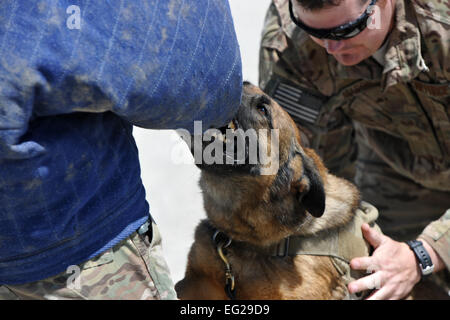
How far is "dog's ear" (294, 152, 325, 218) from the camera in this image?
286 centimetres

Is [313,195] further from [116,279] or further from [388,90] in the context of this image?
[116,279]

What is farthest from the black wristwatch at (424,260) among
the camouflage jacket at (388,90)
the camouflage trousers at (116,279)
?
the camouflage trousers at (116,279)

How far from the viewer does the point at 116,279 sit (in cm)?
190

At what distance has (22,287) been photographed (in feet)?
5.95

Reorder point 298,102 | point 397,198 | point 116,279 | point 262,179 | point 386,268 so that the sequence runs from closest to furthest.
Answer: point 116,279 < point 262,179 < point 386,268 < point 298,102 < point 397,198

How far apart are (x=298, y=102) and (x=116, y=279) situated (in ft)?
6.95

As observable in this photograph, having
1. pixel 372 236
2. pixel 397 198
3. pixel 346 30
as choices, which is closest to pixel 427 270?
pixel 372 236

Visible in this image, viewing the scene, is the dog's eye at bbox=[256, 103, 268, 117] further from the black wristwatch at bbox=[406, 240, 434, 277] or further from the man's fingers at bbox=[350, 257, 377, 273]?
the black wristwatch at bbox=[406, 240, 434, 277]

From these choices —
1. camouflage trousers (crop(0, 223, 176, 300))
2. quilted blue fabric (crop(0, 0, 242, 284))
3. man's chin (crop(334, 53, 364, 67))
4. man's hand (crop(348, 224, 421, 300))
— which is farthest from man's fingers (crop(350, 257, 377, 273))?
quilted blue fabric (crop(0, 0, 242, 284))

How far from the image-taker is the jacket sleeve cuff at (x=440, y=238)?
10.5 feet

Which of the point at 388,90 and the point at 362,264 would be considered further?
the point at 388,90

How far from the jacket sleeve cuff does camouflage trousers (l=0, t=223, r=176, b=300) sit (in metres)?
1.87

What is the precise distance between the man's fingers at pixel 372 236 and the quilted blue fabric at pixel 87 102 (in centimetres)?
158

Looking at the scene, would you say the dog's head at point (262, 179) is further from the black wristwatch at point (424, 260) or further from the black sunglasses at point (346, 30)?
the black wristwatch at point (424, 260)
